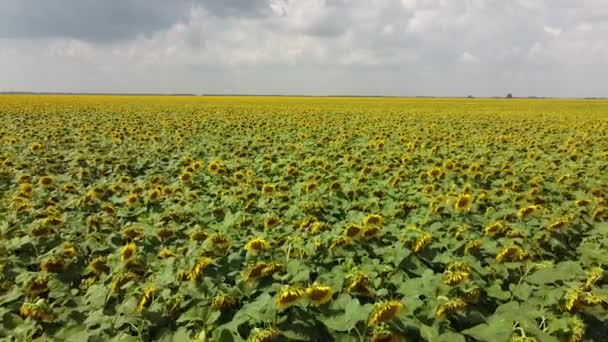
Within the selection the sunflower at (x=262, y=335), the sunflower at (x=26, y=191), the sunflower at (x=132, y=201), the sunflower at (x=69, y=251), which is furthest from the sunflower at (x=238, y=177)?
the sunflower at (x=262, y=335)

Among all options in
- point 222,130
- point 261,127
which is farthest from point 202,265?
point 261,127

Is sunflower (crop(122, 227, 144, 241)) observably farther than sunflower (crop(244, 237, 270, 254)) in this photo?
Yes

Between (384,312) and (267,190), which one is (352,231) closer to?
(384,312)

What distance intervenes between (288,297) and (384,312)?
1.72 ft

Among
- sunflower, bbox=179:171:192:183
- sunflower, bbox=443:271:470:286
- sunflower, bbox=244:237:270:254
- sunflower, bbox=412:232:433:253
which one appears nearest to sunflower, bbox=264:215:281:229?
sunflower, bbox=244:237:270:254

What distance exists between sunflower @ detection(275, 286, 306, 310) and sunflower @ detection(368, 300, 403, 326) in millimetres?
413

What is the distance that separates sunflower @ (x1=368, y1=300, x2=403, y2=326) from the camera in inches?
92.6

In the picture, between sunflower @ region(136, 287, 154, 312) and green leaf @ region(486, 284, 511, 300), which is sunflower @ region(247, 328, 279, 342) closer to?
sunflower @ region(136, 287, 154, 312)

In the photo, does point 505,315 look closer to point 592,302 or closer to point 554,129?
point 592,302

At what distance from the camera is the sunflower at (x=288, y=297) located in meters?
2.47

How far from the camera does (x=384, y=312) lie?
236cm

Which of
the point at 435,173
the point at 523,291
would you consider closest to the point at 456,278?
the point at 523,291

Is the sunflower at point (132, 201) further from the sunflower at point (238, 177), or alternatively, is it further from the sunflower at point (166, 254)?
the sunflower at point (166, 254)

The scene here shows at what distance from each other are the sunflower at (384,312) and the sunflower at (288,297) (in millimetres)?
413
